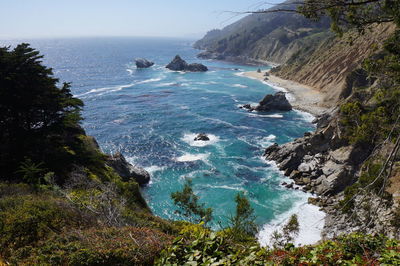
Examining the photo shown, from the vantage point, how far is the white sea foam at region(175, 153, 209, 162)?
46.4m

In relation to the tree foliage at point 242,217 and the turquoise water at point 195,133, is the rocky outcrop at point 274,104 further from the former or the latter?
the tree foliage at point 242,217

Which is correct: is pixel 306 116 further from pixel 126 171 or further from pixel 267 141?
pixel 126 171

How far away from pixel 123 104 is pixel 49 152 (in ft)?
182

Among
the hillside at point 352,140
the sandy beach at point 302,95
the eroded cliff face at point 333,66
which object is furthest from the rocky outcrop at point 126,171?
the eroded cliff face at point 333,66

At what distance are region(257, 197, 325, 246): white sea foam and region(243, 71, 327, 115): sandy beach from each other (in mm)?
42466

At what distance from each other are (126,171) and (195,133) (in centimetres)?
2299

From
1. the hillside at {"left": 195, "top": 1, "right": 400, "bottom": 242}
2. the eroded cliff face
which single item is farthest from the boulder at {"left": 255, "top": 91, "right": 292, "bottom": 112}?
the eroded cliff face

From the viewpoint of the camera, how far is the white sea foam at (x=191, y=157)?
46406mm

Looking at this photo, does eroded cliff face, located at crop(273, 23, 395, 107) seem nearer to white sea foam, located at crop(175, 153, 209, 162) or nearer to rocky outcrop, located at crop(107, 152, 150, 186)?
white sea foam, located at crop(175, 153, 209, 162)

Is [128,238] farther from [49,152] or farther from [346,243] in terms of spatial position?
[49,152]

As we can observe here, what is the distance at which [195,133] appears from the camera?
58.1 metres

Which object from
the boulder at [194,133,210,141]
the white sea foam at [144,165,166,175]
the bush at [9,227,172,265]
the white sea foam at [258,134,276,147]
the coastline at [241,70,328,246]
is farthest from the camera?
the boulder at [194,133,210,141]

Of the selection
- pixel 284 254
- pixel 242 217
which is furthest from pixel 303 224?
pixel 284 254

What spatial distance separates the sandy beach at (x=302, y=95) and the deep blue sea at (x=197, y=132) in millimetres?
4675
